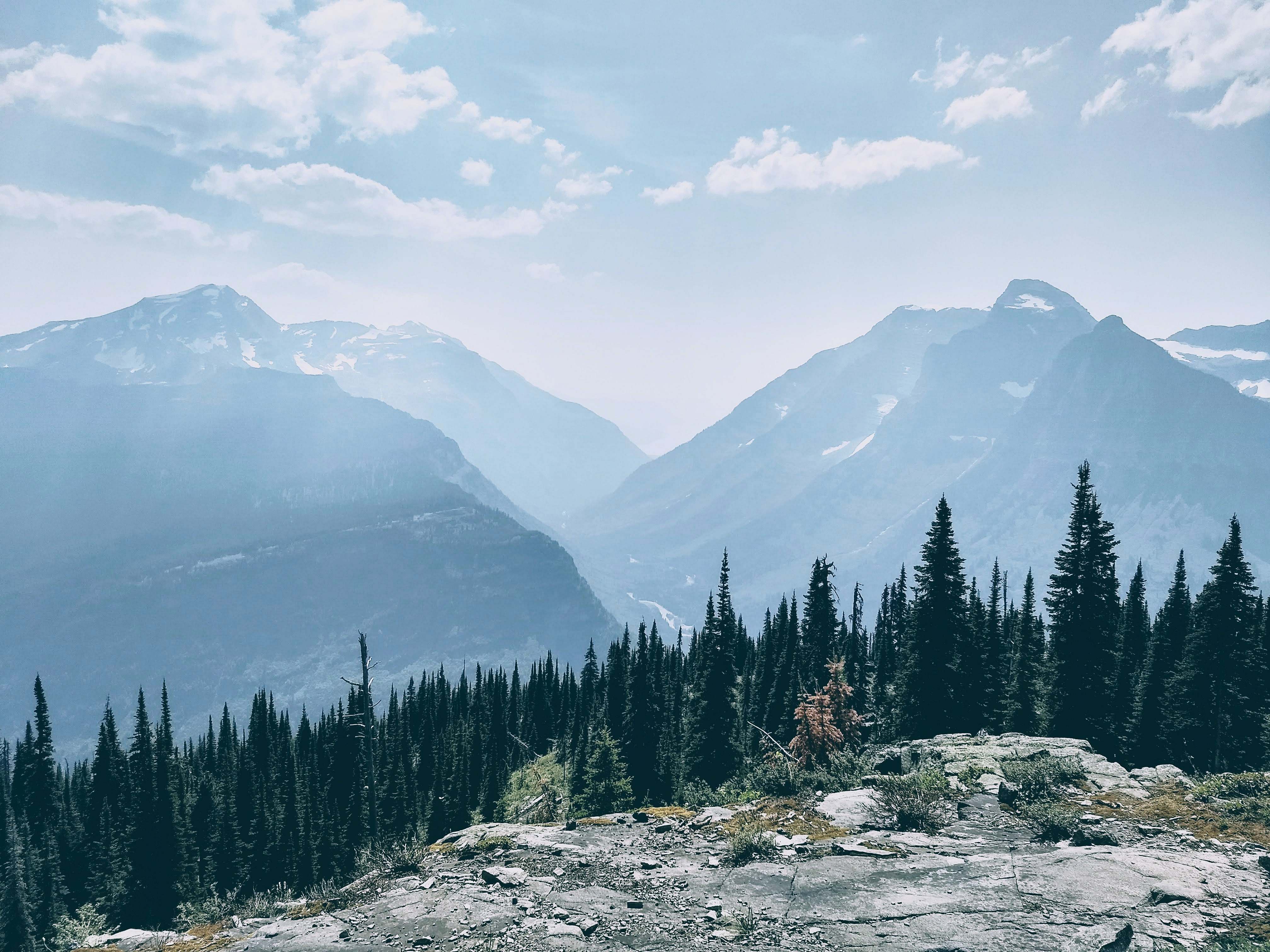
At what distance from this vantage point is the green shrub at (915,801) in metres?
23.0

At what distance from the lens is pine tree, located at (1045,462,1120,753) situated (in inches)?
1861

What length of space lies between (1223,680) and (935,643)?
1801 centimetres

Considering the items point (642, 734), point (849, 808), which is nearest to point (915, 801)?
point (849, 808)

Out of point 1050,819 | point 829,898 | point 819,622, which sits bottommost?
point 819,622

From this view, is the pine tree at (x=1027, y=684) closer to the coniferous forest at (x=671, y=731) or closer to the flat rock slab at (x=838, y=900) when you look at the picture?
the coniferous forest at (x=671, y=731)

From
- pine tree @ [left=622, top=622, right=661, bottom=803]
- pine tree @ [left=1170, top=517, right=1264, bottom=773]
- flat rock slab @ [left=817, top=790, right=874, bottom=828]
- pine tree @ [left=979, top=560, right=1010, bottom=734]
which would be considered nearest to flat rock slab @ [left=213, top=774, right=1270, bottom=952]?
flat rock slab @ [left=817, top=790, right=874, bottom=828]

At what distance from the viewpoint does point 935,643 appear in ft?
161

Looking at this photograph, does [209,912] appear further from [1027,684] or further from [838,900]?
[1027,684]

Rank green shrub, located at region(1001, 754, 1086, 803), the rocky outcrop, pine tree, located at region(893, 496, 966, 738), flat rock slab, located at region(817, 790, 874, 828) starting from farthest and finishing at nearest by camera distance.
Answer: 1. pine tree, located at region(893, 496, 966, 738)
2. the rocky outcrop
3. green shrub, located at region(1001, 754, 1086, 803)
4. flat rock slab, located at region(817, 790, 874, 828)

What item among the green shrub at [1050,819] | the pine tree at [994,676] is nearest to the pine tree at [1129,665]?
the pine tree at [994,676]

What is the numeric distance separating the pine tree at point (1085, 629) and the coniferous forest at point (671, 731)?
16 centimetres

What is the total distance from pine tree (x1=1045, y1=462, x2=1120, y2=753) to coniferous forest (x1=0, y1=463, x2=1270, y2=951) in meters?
0.16

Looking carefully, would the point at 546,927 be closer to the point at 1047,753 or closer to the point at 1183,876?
the point at 1183,876

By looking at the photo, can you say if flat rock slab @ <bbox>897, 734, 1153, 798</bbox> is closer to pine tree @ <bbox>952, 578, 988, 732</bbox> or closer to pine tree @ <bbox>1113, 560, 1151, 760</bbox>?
pine tree @ <bbox>952, 578, 988, 732</bbox>
